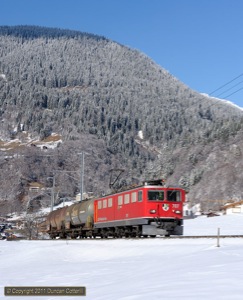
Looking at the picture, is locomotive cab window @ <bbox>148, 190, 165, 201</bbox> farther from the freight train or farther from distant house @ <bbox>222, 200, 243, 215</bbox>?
distant house @ <bbox>222, 200, 243, 215</bbox>

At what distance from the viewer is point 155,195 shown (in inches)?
1248

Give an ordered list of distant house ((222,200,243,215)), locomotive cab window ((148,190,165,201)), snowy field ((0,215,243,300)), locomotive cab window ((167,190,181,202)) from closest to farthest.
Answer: snowy field ((0,215,243,300)) → locomotive cab window ((148,190,165,201)) → locomotive cab window ((167,190,181,202)) → distant house ((222,200,243,215))

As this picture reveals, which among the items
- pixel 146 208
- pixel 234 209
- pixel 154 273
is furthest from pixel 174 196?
pixel 234 209

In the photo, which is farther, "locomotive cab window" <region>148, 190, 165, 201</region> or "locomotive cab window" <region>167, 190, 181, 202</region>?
"locomotive cab window" <region>167, 190, 181, 202</region>

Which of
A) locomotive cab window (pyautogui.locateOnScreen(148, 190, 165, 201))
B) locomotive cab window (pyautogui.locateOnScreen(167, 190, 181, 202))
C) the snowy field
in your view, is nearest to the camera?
the snowy field

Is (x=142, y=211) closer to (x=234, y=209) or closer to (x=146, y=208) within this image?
(x=146, y=208)

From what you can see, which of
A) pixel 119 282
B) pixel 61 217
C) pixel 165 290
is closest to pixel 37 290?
pixel 119 282

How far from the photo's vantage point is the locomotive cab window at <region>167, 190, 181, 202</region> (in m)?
32.5

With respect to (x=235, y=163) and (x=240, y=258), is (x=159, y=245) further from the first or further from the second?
(x=235, y=163)

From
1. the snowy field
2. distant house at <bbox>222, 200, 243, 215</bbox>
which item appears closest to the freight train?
the snowy field

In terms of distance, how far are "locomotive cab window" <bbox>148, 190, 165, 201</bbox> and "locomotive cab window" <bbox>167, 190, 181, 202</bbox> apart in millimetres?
563

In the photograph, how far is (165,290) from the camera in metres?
11.7

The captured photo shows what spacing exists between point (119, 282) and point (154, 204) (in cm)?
1644

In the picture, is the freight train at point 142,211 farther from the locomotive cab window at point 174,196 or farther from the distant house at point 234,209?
the distant house at point 234,209
